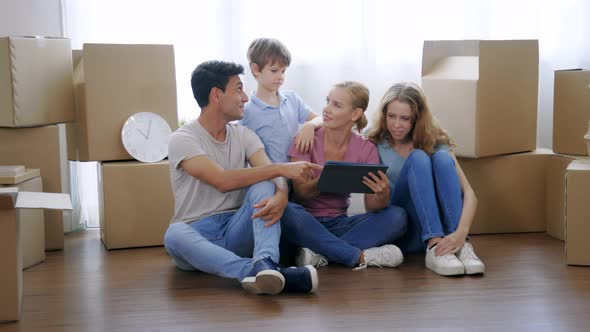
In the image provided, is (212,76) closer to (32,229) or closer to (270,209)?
(270,209)

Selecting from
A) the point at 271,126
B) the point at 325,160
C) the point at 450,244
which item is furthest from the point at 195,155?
the point at 450,244

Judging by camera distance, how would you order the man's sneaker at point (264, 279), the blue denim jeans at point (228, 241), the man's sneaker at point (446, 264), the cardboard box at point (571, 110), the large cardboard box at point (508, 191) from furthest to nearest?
the large cardboard box at point (508, 191)
the cardboard box at point (571, 110)
the man's sneaker at point (446, 264)
the blue denim jeans at point (228, 241)
the man's sneaker at point (264, 279)

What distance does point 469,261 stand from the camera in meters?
2.93

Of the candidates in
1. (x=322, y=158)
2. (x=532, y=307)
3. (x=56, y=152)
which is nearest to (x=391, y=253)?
(x=322, y=158)

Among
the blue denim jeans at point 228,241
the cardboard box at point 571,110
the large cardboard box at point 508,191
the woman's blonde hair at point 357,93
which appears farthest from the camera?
the large cardboard box at point 508,191

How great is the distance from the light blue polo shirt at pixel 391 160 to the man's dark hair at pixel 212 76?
0.64 meters

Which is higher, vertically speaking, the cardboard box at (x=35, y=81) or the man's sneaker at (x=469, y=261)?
the cardboard box at (x=35, y=81)

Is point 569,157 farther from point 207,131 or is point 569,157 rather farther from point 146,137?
point 146,137

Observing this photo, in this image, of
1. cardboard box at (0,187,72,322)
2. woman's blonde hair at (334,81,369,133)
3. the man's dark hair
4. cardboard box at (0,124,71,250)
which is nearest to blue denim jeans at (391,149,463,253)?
woman's blonde hair at (334,81,369,133)

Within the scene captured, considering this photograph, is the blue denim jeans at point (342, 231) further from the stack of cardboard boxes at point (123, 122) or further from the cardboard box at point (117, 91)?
the cardboard box at point (117, 91)

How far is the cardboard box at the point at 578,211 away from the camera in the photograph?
2.94 m

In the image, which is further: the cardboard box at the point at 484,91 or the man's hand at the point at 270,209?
the cardboard box at the point at 484,91

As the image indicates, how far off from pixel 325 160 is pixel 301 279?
0.63m

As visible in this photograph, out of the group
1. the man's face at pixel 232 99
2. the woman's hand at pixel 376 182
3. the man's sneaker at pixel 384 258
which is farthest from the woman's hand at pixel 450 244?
the man's face at pixel 232 99
